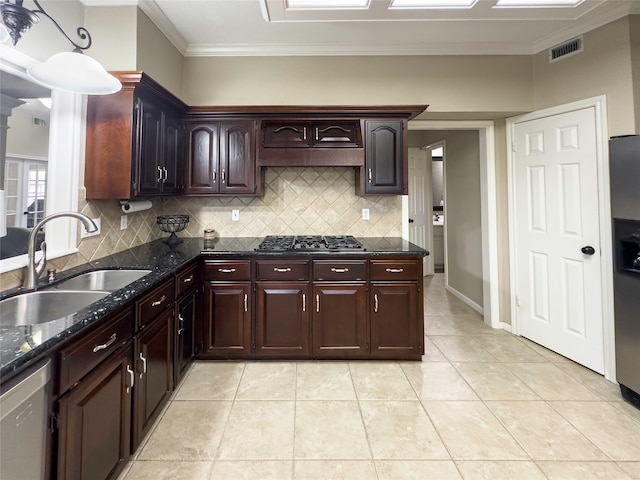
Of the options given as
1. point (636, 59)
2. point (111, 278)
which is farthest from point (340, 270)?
point (636, 59)

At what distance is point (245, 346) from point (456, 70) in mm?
3193

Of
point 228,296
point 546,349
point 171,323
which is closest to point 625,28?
point 546,349

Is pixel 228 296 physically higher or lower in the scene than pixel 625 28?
lower

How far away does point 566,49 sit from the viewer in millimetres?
2652

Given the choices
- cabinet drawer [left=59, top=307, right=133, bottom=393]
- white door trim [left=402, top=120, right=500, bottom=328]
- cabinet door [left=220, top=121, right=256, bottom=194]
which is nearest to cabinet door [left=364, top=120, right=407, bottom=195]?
white door trim [left=402, top=120, right=500, bottom=328]

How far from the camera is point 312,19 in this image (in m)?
2.51

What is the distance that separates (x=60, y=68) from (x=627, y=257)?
11.5ft

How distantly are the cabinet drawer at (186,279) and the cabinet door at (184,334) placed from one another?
0.06 m

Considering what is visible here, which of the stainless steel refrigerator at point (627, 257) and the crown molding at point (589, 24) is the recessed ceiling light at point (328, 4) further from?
the stainless steel refrigerator at point (627, 257)

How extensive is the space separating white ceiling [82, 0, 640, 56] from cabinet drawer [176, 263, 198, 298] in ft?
6.51

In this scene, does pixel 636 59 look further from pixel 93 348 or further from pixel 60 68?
pixel 93 348

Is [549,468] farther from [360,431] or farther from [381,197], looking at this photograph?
[381,197]

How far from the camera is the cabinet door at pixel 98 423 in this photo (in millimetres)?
1095

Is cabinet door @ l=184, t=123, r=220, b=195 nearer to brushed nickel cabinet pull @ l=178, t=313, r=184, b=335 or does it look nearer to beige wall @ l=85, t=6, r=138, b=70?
beige wall @ l=85, t=6, r=138, b=70
